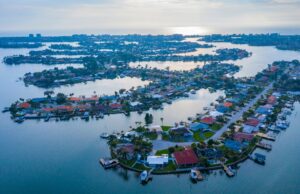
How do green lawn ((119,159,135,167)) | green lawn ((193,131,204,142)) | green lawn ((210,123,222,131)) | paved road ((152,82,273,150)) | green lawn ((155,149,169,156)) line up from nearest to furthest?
1. green lawn ((119,159,135,167))
2. green lawn ((155,149,169,156))
3. paved road ((152,82,273,150))
4. green lawn ((193,131,204,142))
5. green lawn ((210,123,222,131))

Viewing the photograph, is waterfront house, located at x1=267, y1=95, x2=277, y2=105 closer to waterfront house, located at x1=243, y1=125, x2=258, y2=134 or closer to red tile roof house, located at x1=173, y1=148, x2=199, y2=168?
waterfront house, located at x1=243, y1=125, x2=258, y2=134

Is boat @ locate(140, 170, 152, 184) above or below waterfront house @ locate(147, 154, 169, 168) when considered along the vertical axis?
below

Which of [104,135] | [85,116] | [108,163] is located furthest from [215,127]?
[85,116]

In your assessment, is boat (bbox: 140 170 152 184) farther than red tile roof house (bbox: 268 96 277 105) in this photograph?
No

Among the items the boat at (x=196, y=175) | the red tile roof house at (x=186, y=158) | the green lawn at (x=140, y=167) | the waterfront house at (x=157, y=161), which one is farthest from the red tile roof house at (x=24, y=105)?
the boat at (x=196, y=175)

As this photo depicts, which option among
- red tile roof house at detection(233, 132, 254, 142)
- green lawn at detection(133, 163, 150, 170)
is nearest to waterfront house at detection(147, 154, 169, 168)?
green lawn at detection(133, 163, 150, 170)

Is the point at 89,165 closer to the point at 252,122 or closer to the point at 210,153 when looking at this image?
the point at 210,153

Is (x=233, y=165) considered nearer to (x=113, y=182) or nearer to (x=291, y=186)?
(x=291, y=186)

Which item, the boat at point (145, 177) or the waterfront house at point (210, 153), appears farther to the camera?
the waterfront house at point (210, 153)

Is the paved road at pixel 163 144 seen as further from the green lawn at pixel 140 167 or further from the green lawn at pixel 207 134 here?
the green lawn at pixel 140 167
